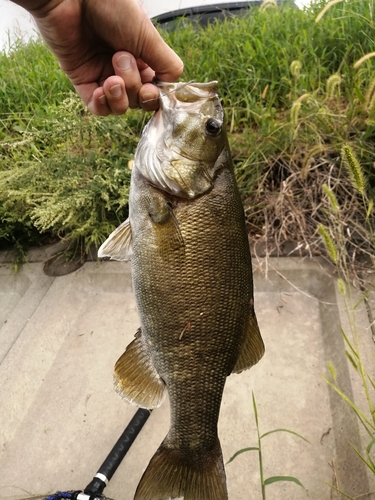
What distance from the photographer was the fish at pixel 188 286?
1.13 metres

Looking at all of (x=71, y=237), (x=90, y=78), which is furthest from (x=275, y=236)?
(x=90, y=78)

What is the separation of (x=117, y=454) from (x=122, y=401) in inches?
14.4

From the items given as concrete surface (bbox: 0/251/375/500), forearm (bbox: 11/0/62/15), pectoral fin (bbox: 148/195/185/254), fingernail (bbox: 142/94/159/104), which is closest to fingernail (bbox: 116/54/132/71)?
fingernail (bbox: 142/94/159/104)

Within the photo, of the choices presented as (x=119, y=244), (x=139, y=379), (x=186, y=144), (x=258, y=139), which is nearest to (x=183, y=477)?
(x=139, y=379)

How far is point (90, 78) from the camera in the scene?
1600mm

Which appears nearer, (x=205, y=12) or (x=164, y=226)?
(x=164, y=226)

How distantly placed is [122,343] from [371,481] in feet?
4.16

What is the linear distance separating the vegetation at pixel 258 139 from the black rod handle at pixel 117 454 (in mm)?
1153

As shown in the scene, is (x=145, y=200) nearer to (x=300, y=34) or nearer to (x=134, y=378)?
(x=134, y=378)

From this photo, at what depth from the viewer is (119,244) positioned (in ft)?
4.09

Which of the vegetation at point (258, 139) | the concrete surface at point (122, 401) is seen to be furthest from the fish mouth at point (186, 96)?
the concrete surface at point (122, 401)

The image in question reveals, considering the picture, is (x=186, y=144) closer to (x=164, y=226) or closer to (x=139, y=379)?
(x=164, y=226)

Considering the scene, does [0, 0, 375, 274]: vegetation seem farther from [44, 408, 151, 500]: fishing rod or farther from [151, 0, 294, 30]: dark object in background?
[44, 408, 151, 500]: fishing rod

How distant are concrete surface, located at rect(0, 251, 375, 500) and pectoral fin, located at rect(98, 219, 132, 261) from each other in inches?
41.0
